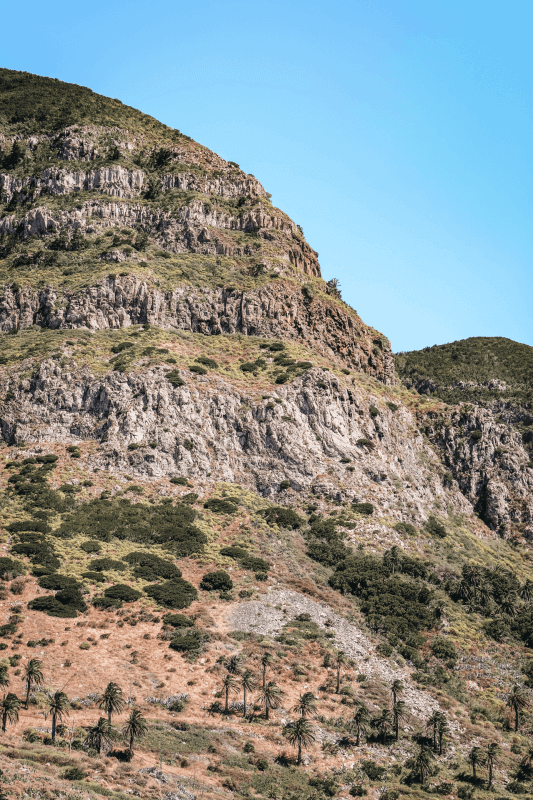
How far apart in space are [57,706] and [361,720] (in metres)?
25.5

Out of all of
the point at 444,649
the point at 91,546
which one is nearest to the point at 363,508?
the point at 444,649

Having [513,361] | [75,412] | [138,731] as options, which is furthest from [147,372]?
[513,361]

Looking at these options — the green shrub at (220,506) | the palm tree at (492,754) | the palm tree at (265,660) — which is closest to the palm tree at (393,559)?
the green shrub at (220,506)

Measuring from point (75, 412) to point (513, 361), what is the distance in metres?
117

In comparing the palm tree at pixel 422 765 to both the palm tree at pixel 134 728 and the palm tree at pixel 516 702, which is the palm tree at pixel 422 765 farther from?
the palm tree at pixel 134 728

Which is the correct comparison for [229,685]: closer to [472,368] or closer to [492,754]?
[492,754]

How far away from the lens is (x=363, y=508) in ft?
290

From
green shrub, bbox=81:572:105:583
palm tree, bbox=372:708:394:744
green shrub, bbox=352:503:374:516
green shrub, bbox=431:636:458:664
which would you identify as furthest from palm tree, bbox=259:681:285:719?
green shrub, bbox=352:503:374:516

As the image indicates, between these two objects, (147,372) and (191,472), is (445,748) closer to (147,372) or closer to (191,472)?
(191,472)

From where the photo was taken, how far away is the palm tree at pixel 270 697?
54.7 metres

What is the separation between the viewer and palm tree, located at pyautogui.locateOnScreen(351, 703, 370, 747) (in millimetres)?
54312

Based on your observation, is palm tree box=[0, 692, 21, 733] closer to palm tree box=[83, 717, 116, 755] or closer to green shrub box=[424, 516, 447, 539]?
palm tree box=[83, 717, 116, 755]

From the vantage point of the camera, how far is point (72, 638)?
5794cm

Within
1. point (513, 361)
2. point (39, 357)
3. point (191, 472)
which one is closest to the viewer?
point (191, 472)
